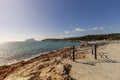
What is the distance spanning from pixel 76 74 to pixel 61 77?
161 centimetres

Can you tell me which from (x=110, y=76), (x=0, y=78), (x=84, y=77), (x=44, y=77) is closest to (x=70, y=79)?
(x=84, y=77)

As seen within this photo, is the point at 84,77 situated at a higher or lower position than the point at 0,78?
higher

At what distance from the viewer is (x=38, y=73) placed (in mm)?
9883

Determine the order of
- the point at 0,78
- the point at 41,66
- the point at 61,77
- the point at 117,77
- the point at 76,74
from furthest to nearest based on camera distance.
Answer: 1. the point at 0,78
2. the point at 41,66
3. the point at 76,74
4. the point at 117,77
5. the point at 61,77

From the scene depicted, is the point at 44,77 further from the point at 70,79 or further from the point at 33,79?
the point at 70,79

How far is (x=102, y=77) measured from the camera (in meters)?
9.12

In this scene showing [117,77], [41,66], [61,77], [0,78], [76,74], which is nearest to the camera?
[61,77]

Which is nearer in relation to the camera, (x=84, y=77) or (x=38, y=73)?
(x=84, y=77)

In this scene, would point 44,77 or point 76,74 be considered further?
point 76,74

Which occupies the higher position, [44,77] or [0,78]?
[44,77]

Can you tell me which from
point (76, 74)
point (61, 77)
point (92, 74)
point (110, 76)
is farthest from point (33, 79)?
point (110, 76)

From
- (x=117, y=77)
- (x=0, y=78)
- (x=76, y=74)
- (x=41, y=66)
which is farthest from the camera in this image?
(x=0, y=78)

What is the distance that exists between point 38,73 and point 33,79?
1040 millimetres

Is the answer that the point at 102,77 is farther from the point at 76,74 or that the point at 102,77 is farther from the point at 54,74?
the point at 54,74
